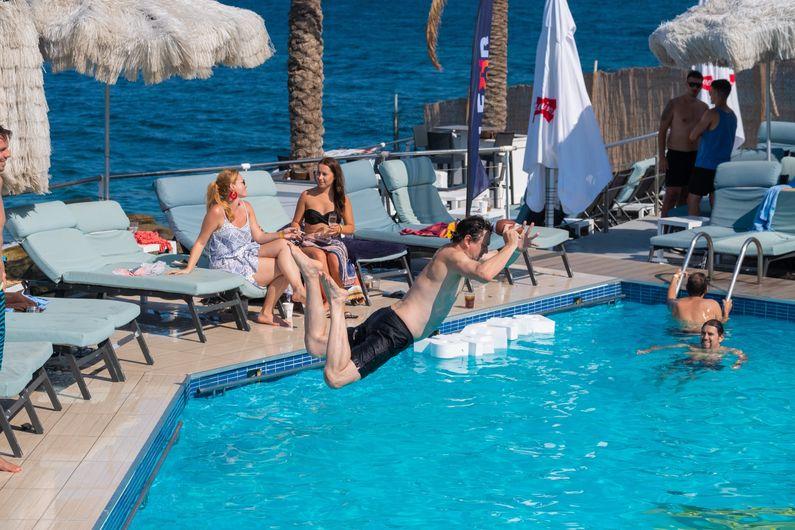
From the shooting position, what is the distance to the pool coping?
5.82 metres

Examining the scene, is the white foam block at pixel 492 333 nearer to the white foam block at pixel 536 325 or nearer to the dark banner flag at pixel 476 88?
the white foam block at pixel 536 325

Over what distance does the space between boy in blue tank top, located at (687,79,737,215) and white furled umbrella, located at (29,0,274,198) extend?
520 cm

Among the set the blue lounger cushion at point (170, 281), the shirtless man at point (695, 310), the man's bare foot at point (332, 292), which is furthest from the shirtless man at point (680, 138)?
the man's bare foot at point (332, 292)

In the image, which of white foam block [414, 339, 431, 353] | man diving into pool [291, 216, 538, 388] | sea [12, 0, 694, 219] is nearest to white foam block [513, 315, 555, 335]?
white foam block [414, 339, 431, 353]

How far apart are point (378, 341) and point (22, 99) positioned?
3.55 meters

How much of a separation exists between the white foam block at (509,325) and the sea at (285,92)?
18328mm

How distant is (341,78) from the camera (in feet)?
228

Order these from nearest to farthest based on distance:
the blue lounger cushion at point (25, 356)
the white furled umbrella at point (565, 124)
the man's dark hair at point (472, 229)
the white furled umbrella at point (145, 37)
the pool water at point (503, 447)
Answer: the blue lounger cushion at point (25, 356) < the pool water at point (503, 447) < the man's dark hair at point (472, 229) < the white furled umbrella at point (145, 37) < the white furled umbrella at point (565, 124)

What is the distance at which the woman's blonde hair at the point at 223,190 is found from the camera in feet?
30.0

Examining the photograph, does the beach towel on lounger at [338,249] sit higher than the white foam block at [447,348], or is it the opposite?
the beach towel on lounger at [338,249]

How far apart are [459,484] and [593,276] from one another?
4951 millimetres

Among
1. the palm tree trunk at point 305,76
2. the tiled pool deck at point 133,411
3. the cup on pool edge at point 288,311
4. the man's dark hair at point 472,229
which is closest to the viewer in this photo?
the tiled pool deck at point 133,411

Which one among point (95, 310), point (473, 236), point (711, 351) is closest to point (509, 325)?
point (711, 351)

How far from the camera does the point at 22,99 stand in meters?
8.11
